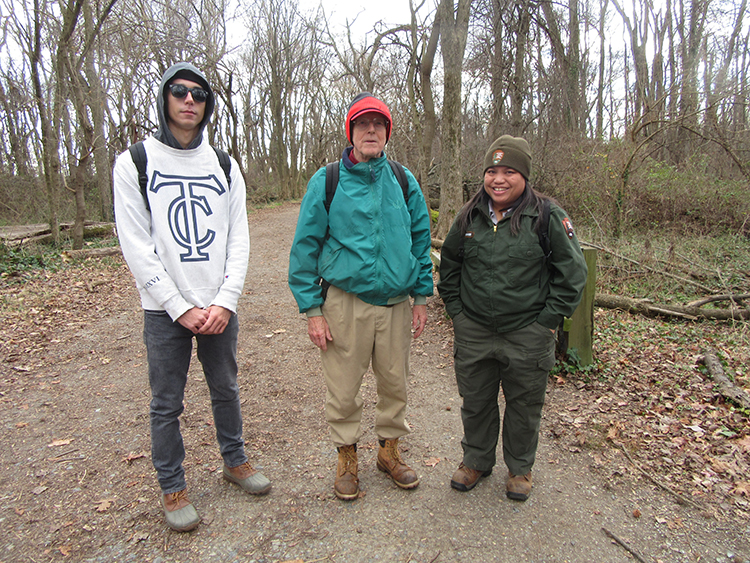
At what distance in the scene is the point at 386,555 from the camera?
233cm

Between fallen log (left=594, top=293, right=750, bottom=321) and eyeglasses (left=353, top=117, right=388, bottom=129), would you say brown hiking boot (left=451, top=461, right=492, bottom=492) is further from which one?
fallen log (left=594, top=293, right=750, bottom=321)

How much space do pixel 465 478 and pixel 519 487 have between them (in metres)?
0.31

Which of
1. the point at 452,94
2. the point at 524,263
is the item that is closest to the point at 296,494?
the point at 524,263

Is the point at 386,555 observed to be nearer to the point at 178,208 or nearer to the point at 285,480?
the point at 285,480

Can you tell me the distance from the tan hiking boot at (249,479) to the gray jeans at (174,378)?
33 centimetres

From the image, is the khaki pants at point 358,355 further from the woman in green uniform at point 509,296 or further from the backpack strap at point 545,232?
the backpack strap at point 545,232

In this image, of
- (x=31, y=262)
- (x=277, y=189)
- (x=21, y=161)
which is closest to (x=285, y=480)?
(x=31, y=262)

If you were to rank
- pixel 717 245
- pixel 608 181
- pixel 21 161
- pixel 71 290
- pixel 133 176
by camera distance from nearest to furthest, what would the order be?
pixel 133 176 → pixel 71 290 → pixel 717 245 → pixel 608 181 → pixel 21 161

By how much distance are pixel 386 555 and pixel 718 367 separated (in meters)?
3.64

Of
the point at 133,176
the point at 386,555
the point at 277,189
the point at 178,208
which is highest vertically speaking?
the point at 277,189

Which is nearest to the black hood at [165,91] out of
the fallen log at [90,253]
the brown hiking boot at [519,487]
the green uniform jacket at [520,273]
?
the green uniform jacket at [520,273]

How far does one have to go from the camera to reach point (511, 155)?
255 cm

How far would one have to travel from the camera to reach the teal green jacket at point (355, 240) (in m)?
2.54

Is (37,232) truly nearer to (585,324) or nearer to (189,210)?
(189,210)
